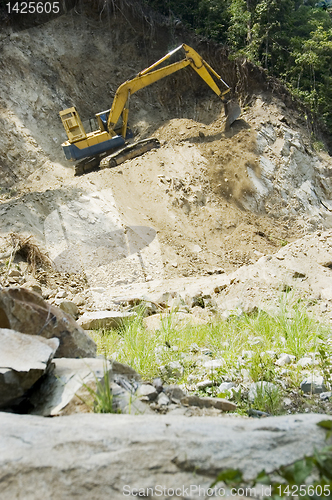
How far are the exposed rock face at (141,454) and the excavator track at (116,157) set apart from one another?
11689 millimetres

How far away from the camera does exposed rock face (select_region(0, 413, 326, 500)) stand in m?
1.69

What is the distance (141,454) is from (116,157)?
479 inches

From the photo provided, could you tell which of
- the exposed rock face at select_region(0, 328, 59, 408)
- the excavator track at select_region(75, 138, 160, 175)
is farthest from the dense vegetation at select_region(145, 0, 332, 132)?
the exposed rock face at select_region(0, 328, 59, 408)

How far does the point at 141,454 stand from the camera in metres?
1.78

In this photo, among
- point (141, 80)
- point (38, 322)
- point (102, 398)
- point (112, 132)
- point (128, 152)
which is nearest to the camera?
point (102, 398)

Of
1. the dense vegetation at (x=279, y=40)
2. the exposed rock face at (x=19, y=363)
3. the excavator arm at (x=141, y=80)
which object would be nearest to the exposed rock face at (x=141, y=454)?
the exposed rock face at (x=19, y=363)

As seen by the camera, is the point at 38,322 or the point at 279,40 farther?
the point at 279,40

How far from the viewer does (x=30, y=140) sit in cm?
1510

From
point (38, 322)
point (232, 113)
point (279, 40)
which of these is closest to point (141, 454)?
point (38, 322)

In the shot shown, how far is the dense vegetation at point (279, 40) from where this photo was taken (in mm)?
16203

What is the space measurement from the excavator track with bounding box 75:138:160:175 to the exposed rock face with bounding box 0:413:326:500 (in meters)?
11.7

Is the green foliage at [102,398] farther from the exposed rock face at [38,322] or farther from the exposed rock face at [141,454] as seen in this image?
the exposed rock face at [38,322]

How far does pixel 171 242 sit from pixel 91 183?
2.66 meters

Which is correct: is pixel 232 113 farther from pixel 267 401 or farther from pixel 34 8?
pixel 267 401
